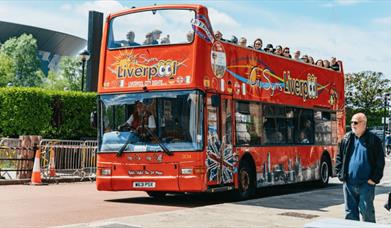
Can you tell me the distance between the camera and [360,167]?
844 centimetres

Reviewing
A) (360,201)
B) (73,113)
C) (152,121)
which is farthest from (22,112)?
(360,201)

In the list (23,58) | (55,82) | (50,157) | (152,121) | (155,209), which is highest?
(23,58)

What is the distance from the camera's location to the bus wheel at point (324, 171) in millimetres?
20453

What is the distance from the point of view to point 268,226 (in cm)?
1047

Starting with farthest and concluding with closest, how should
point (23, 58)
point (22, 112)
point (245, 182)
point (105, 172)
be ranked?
point (23, 58) → point (22, 112) → point (245, 182) → point (105, 172)

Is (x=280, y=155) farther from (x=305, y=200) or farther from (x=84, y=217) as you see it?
(x=84, y=217)

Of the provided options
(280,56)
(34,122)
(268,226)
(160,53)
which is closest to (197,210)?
(268,226)

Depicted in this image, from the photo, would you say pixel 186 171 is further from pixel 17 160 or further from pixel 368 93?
pixel 368 93

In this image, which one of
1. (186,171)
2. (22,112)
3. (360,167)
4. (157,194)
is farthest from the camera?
(22,112)

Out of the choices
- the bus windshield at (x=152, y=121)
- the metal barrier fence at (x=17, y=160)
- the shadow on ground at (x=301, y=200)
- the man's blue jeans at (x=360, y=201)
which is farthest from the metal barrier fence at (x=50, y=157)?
the man's blue jeans at (x=360, y=201)

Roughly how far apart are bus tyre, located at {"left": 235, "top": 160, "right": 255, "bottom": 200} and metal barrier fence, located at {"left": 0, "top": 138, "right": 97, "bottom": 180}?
793cm

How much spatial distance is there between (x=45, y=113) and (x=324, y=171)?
13195 millimetres

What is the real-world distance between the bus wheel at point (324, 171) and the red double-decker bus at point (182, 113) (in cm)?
419

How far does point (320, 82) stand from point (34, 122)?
1336 cm
